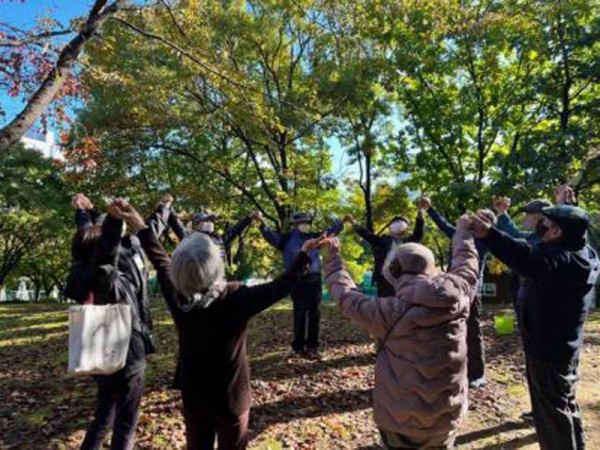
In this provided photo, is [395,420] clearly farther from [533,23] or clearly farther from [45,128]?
[533,23]

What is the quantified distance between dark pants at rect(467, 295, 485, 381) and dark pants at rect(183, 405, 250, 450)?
3.68 metres

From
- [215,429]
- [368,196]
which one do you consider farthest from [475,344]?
[368,196]

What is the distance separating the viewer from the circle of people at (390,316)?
106 inches

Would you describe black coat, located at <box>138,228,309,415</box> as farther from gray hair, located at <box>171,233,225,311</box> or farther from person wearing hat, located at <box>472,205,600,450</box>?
person wearing hat, located at <box>472,205,600,450</box>

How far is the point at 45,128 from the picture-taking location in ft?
19.2

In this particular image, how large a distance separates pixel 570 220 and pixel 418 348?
164cm

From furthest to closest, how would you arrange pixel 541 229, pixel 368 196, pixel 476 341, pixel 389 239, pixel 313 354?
pixel 368 196
pixel 313 354
pixel 389 239
pixel 476 341
pixel 541 229

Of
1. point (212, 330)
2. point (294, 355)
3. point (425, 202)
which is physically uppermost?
point (425, 202)

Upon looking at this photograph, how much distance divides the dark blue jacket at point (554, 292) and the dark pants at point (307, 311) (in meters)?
3.69

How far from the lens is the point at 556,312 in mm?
3545

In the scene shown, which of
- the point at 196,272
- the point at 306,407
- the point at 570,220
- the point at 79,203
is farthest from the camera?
the point at 306,407

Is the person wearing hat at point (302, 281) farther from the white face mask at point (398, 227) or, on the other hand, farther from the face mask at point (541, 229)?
the face mask at point (541, 229)

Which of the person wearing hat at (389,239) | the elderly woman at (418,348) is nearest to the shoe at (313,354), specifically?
the person wearing hat at (389,239)

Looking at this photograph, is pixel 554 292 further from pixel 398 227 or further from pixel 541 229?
pixel 398 227
